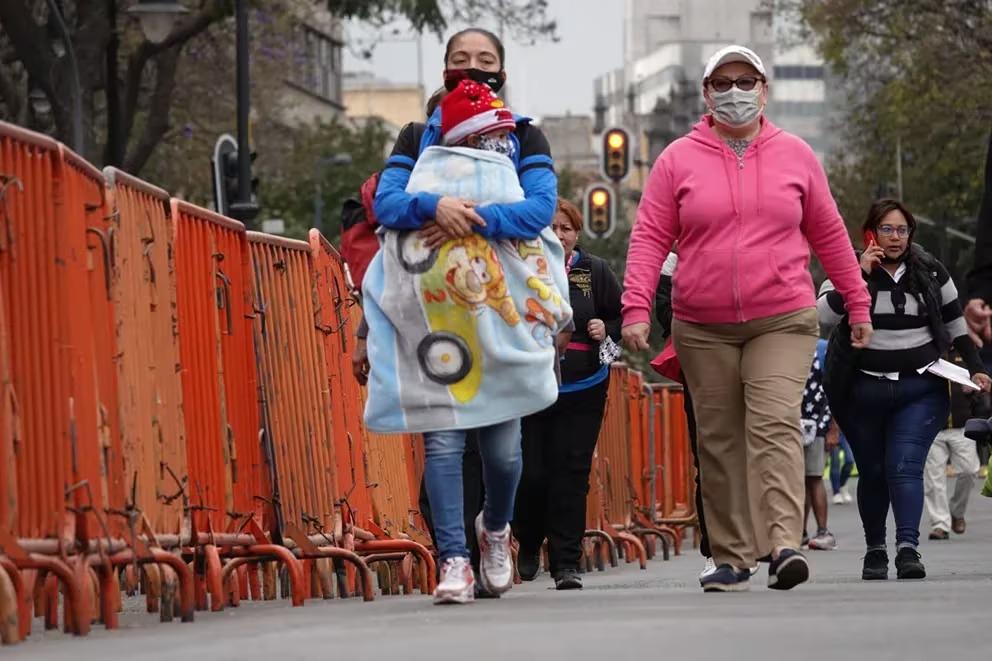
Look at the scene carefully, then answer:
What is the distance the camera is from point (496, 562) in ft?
28.9

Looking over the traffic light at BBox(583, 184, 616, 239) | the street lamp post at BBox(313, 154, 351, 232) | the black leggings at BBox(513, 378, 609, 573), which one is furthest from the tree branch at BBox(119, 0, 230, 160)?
the street lamp post at BBox(313, 154, 351, 232)

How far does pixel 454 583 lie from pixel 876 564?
12.3ft

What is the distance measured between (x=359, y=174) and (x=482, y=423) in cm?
6602

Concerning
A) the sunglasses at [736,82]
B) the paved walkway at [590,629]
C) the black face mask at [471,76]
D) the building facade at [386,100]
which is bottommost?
the paved walkway at [590,629]

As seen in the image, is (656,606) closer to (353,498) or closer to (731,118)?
(731,118)

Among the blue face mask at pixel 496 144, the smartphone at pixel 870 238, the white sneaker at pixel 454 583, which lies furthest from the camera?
the smartphone at pixel 870 238

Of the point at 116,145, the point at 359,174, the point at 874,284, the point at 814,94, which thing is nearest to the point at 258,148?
the point at 359,174

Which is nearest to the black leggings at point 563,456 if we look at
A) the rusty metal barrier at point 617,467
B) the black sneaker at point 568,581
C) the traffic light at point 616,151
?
the black sneaker at point 568,581

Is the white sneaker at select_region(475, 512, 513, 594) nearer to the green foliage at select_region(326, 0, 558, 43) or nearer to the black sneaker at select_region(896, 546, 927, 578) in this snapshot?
the black sneaker at select_region(896, 546, 927, 578)

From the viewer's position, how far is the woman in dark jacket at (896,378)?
460 inches

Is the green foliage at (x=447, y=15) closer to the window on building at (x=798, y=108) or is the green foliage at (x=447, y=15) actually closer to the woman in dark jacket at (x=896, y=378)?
the woman in dark jacket at (x=896, y=378)

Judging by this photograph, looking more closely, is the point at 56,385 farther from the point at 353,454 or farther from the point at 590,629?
the point at 353,454

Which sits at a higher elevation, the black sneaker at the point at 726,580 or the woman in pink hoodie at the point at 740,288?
the woman in pink hoodie at the point at 740,288

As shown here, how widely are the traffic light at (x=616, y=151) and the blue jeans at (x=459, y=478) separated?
1207 inches
